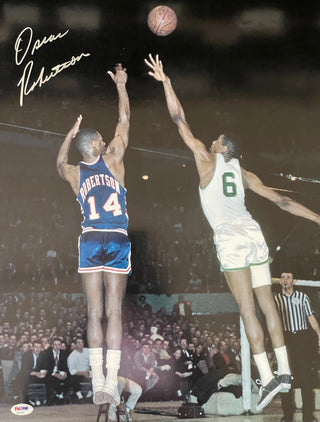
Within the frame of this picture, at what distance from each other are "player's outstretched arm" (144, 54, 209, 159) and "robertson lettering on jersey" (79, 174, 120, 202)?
3.63ft

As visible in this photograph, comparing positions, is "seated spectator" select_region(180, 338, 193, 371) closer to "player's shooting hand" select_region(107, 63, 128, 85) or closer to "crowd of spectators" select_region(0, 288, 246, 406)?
"crowd of spectators" select_region(0, 288, 246, 406)

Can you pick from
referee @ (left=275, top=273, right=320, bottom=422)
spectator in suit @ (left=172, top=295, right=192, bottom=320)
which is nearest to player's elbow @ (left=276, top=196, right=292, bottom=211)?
referee @ (left=275, top=273, right=320, bottom=422)

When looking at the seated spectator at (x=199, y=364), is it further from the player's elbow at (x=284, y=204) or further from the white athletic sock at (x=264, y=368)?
the player's elbow at (x=284, y=204)

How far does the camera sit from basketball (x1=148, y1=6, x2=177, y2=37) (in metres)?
7.95

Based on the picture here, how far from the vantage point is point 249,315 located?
735 centimetres

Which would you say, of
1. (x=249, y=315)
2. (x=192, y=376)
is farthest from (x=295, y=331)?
(x=192, y=376)

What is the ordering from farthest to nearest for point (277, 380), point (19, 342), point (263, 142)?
point (263, 142)
point (19, 342)
point (277, 380)

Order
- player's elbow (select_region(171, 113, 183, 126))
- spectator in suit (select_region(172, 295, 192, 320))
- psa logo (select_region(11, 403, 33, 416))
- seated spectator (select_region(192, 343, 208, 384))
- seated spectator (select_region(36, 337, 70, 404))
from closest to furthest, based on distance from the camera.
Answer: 1. psa logo (select_region(11, 403, 33, 416))
2. seated spectator (select_region(36, 337, 70, 404))
3. seated spectator (select_region(192, 343, 208, 384))
4. spectator in suit (select_region(172, 295, 192, 320))
5. player's elbow (select_region(171, 113, 183, 126))

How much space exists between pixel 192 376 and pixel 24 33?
16.2ft

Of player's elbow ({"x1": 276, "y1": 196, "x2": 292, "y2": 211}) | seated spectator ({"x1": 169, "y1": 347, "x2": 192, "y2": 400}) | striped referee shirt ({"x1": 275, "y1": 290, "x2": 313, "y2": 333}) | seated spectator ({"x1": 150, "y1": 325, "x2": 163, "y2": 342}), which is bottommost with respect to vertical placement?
seated spectator ({"x1": 169, "y1": 347, "x2": 192, "y2": 400})

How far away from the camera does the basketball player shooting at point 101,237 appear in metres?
7.04

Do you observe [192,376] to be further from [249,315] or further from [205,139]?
[205,139]

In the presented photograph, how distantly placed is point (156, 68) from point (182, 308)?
311cm
